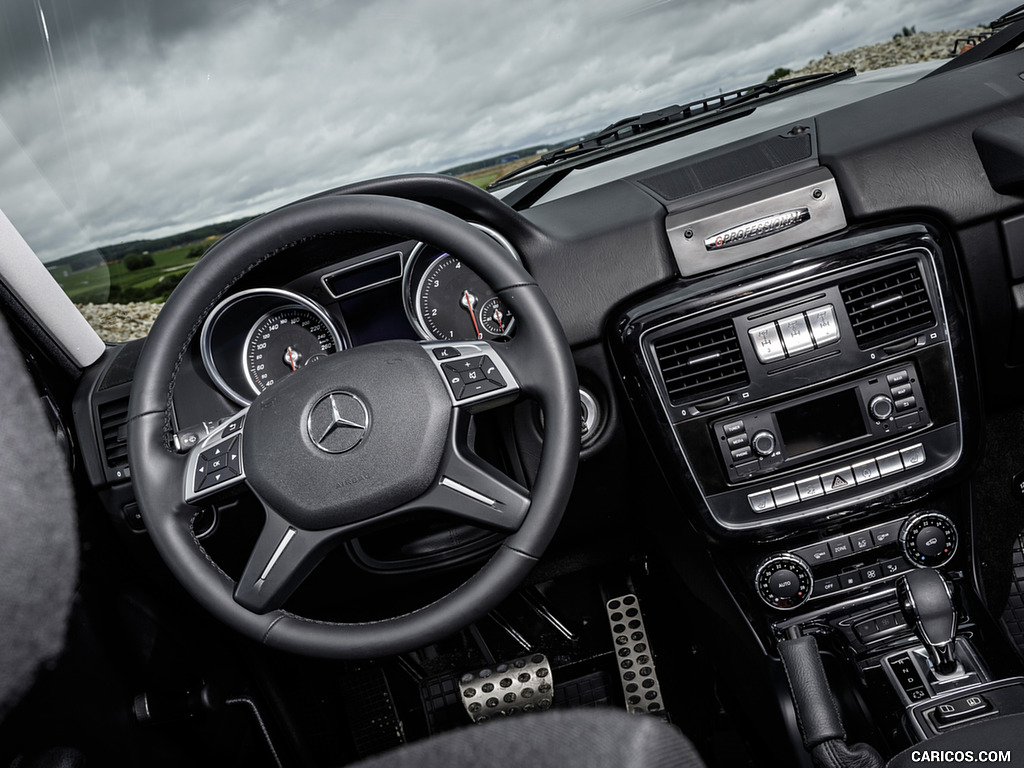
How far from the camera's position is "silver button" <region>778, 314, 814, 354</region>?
1667 millimetres

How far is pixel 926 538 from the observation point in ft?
5.93

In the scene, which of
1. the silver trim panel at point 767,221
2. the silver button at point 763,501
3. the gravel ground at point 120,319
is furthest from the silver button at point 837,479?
the gravel ground at point 120,319

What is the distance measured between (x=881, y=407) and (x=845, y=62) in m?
0.99

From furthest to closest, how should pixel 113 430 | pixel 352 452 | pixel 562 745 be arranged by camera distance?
pixel 113 430
pixel 352 452
pixel 562 745

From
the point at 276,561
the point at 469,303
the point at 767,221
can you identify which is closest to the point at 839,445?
the point at 767,221

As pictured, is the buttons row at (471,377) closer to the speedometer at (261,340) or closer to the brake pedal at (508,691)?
the speedometer at (261,340)

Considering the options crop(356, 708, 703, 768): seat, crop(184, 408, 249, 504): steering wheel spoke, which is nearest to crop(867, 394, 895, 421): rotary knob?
crop(356, 708, 703, 768): seat

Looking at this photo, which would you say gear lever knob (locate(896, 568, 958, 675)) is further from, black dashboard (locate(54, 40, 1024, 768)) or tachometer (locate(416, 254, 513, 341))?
tachometer (locate(416, 254, 513, 341))

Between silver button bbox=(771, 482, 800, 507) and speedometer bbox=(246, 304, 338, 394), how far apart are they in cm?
97

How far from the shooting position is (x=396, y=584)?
2.09 metres

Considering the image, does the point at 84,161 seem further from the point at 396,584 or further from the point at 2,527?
the point at 396,584

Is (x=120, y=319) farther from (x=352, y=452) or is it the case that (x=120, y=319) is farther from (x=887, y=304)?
(x=887, y=304)

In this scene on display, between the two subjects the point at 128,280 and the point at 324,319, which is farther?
the point at 128,280

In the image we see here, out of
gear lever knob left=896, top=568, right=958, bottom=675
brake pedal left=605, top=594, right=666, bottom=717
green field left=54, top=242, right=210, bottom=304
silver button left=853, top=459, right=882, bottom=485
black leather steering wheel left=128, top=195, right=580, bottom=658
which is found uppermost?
green field left=54, top=242, right=210, bottom=304
